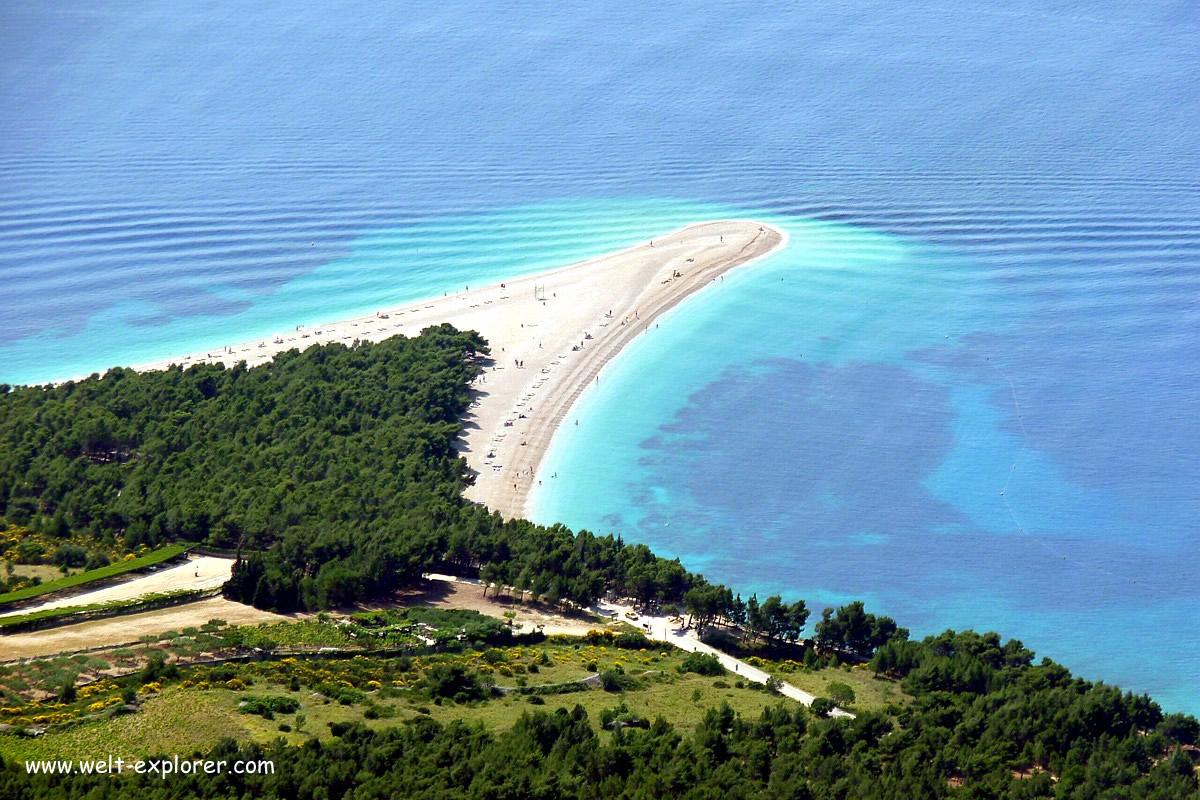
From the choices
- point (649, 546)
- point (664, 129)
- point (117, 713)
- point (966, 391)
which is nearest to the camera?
point (117, 713)

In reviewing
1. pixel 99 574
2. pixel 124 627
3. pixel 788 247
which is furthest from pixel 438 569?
pixel 788 247

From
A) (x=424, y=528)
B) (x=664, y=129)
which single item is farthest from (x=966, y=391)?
(x=664, y=129)

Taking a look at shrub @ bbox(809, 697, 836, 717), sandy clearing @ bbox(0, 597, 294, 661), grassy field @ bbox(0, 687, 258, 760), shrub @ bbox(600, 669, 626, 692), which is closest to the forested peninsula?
shrub @ bbox(809, 697, 836, 717)

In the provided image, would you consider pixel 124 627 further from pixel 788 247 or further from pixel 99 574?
pixel 788 247

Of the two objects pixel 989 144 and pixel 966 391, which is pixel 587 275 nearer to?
pixel 966 391

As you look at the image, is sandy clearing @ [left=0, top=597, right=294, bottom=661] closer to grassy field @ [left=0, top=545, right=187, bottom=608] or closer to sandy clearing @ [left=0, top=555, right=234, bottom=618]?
sandy clearing @ [left=0, top=555, right=234, bottom=618]

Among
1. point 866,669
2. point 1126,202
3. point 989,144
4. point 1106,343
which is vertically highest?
A: point 989,144
